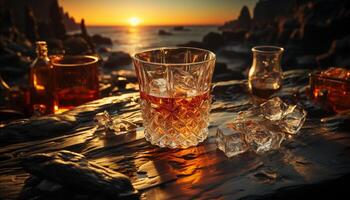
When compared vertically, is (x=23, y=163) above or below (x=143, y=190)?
above

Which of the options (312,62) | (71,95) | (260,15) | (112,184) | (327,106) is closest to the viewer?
(112,184)

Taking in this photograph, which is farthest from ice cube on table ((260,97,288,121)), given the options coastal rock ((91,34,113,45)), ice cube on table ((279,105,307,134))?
coastal rock ((91,34,113,45))

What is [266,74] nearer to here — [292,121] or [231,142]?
[292,121]

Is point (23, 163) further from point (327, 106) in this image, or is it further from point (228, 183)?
point (327, 106)

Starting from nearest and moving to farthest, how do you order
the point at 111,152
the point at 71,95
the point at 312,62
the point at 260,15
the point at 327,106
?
the point at 111,152 < the point at 327,106 < the point at 71,95 < the point at 312,62 < the point at 260,15

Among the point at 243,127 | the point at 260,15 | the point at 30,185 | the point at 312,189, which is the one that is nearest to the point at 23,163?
the point at 30,185

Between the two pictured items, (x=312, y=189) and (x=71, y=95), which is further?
(x=71, y=95)

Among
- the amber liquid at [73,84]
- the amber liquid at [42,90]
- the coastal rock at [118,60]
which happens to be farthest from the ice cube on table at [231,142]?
the coastal rock at [118,60]
